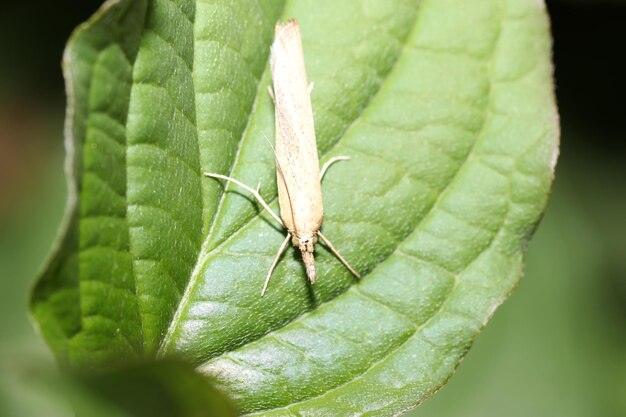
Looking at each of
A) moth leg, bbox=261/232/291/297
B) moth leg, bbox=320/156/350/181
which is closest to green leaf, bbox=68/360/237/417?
moth leg, bbox=261/232/291/297

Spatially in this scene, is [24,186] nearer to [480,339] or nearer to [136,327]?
[136,327]

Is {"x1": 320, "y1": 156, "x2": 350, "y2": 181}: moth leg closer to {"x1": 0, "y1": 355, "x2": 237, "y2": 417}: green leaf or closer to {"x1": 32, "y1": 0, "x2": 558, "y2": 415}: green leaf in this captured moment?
{"x1": 32, "y1": 0, "x2": 558, "y2": 415}: green leaf

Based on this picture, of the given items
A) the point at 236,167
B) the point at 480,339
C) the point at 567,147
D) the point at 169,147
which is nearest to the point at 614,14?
the point at 567,147

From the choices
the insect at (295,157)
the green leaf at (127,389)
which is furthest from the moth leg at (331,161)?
the green leaf at (127,389)

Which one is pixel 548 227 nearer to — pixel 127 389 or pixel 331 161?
pixel 331 161

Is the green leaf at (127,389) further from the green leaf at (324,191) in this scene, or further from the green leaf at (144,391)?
the green leaf at (324,191)

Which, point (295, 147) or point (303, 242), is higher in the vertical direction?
point (295, 147)

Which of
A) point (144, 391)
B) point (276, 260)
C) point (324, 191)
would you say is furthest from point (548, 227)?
point (144, 391)
